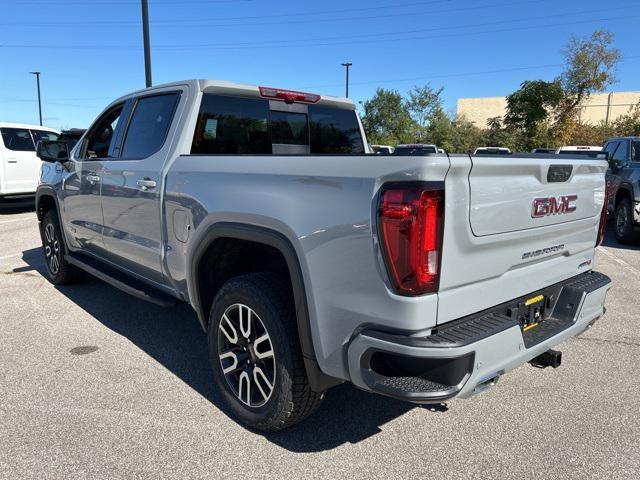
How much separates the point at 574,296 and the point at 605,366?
1325mm

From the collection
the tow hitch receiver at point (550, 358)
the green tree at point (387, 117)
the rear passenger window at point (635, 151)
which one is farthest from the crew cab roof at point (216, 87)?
the green tree at point (387, 117)

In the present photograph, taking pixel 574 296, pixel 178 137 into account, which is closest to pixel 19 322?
pixel 178 137

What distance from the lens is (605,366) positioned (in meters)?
3.90

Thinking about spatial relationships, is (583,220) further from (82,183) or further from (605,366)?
(82,183)

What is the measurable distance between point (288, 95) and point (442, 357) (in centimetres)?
280

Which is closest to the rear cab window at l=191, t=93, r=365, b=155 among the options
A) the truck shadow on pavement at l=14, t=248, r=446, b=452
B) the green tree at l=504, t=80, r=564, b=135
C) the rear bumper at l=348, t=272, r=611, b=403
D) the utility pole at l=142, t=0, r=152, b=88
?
the truck shadow on pavement at l=14, t=248, r=446, b=452

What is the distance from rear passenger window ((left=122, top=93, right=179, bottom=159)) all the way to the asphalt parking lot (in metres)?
1.59

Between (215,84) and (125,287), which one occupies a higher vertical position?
(215,84)

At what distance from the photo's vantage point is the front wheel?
8.72 ft

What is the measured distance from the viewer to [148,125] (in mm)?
4059

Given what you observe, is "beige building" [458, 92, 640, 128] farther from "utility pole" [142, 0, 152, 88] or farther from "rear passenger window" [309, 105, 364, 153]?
"rear passenger window" [309, 105, 364, 153]

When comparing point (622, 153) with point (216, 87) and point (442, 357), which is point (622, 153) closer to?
point (216, 87)

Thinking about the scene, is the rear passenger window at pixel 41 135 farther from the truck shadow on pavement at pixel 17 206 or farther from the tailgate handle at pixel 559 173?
the tailgate handle at pixel 559 173

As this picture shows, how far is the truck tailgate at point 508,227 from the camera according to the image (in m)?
2.18
